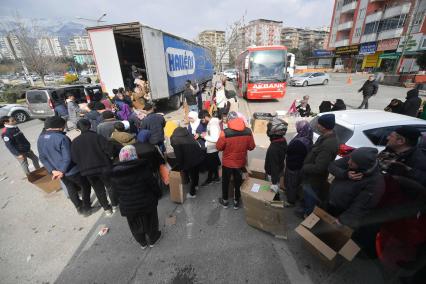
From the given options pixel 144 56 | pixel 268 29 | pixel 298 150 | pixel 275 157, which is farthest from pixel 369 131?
pixel 268 29

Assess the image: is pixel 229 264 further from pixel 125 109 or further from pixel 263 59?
pixel 263 59

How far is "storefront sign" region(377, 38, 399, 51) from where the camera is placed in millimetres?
30875

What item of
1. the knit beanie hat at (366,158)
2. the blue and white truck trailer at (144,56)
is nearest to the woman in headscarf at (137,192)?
the knit beanie hat at (366,158)

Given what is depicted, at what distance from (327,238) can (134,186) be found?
8.58 feet

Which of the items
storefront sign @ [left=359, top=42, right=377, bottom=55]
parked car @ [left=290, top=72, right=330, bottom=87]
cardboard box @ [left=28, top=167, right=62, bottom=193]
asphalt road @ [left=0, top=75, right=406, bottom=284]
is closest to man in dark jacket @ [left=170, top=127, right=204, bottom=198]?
asphalt road @ [left=0, top=75, right=406, bottom=284]

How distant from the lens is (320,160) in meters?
2.72

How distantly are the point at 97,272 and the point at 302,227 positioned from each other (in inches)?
112

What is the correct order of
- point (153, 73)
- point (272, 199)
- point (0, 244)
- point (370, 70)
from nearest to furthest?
point (272, 199) < point (0, 244) < point (153, 73) < point (370, 70)

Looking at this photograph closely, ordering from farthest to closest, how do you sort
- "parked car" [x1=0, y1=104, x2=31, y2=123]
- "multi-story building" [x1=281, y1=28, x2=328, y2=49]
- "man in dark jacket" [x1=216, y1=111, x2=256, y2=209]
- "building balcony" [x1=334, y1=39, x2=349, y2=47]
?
1. "multi-story building" [x1=281, y1=28, x2=328, y2=49]
2. "building balcony" [x1=334, y1=39, x2=349, y2=47]
3. "parked car" [x1=0, y1=104, x2=31, y2=123]
4. "man in dark jacket" [x1=216, y1=111, x2=256, y2=209]

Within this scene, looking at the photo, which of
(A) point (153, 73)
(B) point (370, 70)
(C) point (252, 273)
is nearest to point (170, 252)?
(C) point (252, 273)

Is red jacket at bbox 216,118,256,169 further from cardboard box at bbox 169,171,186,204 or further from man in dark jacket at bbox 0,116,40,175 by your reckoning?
man in dark jacket at bbox 0,116,40,175

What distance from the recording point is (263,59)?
11.1m

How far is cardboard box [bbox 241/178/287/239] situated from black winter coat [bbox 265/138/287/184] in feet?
1.41

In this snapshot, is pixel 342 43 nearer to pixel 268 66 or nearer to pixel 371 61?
pixel 371 61
